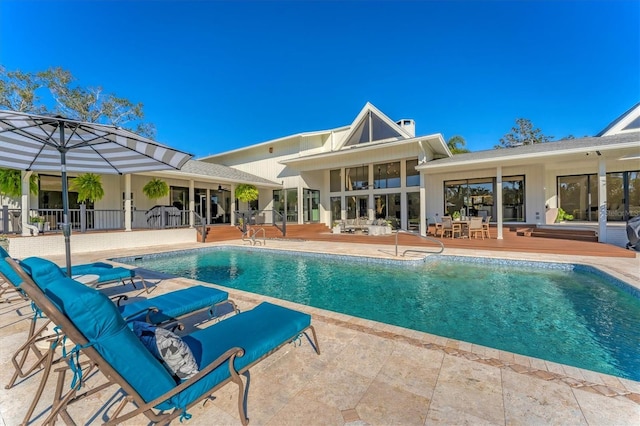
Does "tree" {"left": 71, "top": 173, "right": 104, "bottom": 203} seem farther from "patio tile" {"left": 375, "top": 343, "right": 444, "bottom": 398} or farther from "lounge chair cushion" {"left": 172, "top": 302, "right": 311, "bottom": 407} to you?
"patio tile" {"left": 375, "top": 343, "right": 444, "bottom": 398}

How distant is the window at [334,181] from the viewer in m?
18.6

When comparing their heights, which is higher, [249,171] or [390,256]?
[249,171]

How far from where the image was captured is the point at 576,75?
16828 mm

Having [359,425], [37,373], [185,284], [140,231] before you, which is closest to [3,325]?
[37,373]

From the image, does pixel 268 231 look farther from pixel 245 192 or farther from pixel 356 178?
pixel 356 178

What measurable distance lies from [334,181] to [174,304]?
15.9 m

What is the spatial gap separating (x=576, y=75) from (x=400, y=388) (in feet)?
75.2

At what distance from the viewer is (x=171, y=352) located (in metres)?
1.88

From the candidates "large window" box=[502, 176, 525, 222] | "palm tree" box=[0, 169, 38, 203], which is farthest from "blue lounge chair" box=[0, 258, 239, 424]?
"large window" box=[502, 176, 525, 222]

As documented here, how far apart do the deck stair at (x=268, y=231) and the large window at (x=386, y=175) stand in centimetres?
443

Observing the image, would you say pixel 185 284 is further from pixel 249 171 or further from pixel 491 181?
pixel 249 171

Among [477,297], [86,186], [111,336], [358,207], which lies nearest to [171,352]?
[111,336]

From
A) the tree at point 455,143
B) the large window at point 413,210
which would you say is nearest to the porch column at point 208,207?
the large window at point 413,210

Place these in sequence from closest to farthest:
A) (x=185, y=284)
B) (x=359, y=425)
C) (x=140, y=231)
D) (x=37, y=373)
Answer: (x=359, y=425), (x=37, y=373), (x=185, y=284), (x=140, y=231)
